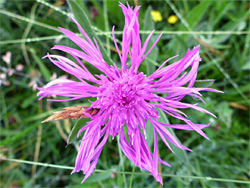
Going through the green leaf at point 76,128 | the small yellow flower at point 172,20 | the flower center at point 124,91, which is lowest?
the green leaf at point 76,128

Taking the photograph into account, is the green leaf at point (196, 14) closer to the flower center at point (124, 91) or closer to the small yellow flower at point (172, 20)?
the small yellow flower at point (172, 20)

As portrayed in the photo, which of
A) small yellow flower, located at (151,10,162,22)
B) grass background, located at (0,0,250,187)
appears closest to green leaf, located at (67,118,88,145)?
grass background, located at (0,0,250,187)

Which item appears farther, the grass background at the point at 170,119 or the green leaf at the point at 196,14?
the grass background at the point at 170,119

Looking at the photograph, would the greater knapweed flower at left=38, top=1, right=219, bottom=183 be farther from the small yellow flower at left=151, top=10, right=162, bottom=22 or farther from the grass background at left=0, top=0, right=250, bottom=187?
the small yellow flower at left=151, top=10, right=162, bottom=22

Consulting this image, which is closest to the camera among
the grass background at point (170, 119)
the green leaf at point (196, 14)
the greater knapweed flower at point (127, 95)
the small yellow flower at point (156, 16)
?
the greater knapweed flower at point (127, 95)

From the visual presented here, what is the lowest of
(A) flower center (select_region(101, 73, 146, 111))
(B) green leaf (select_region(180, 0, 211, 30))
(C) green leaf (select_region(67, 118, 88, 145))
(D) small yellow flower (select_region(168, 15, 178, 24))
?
(C) green leaf (select_region(67, 118, 88, 145))

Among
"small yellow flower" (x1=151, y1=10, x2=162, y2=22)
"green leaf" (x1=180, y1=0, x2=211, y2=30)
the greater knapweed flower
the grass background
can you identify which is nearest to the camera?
the greater knapweed flower

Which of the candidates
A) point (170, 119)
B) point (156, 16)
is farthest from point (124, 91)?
point (156, 16)

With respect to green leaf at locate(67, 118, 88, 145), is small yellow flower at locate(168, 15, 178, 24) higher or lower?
higher

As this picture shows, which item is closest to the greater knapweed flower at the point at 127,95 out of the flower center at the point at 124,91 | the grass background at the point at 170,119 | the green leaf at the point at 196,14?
the flower center at the point at 124,91
